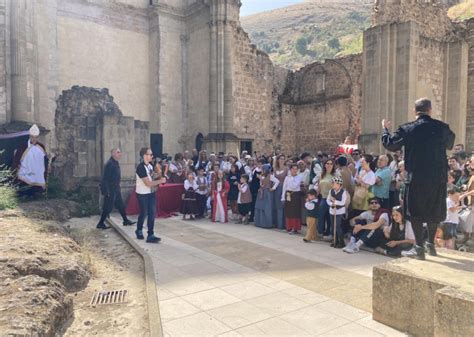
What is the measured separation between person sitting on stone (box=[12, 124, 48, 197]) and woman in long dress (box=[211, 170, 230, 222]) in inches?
202

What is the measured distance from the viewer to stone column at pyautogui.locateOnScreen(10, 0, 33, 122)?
15031 millimetres

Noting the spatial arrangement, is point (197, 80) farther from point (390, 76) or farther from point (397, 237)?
point (397, 237)

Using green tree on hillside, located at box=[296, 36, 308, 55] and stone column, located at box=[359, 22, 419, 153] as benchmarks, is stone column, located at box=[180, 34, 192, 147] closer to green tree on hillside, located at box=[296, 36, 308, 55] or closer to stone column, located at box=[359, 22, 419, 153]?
stone column, located at box=[359, 22, 419, 153]

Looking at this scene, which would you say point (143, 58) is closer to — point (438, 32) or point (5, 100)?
point (5, 100)

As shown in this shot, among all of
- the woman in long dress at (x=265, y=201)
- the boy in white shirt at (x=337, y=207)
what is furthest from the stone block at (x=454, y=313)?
the woman in long dress at (x=265, y=201)

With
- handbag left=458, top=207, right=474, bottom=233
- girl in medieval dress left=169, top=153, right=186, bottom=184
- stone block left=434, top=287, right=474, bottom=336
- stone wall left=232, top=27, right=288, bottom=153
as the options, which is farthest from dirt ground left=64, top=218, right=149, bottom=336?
stone wall left=232, top=27, right=288, bottom=153

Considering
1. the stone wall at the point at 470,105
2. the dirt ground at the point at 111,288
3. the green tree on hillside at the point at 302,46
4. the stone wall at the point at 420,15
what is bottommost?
the dirt ground at the point at 111,288

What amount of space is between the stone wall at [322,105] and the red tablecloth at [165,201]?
524 inches

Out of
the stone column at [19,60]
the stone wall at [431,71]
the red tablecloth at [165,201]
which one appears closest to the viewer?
the red tablecloth at [165,201]

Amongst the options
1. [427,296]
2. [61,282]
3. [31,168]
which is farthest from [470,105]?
[61,282]

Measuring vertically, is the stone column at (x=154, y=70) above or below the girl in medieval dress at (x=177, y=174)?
above

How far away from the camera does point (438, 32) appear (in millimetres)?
17672

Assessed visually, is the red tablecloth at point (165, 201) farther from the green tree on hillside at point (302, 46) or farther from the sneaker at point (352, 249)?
the green tree on hillside at point (302, 46)

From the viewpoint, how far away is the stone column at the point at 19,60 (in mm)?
15031
